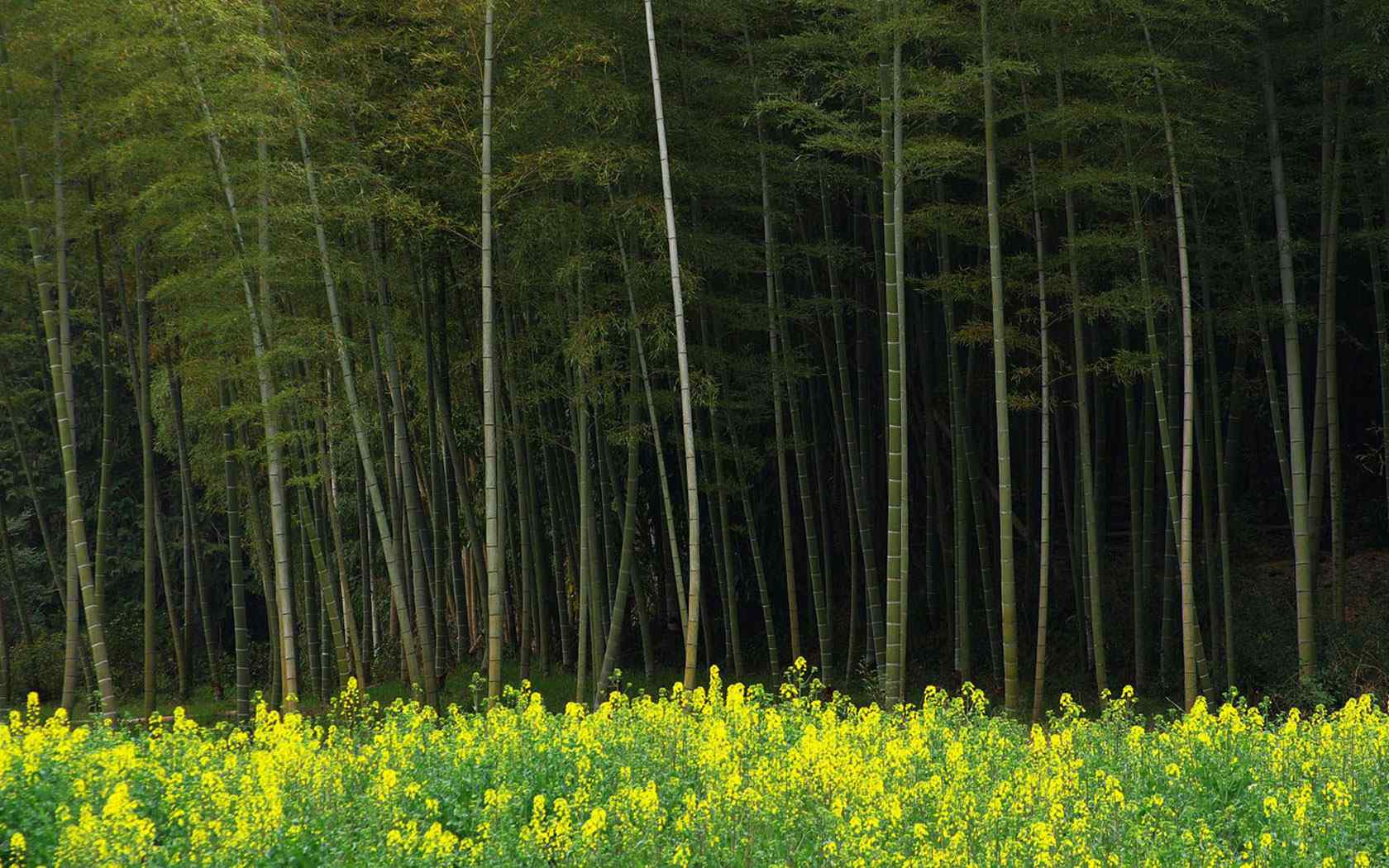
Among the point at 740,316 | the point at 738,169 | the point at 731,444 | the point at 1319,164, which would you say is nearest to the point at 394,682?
the point at 731,444

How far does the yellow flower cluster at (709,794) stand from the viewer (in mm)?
4215

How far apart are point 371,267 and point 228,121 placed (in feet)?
7.10

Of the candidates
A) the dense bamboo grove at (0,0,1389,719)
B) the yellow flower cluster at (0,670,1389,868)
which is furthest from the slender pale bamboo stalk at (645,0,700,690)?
the yellow flower cluster at (0,670,1389,868)

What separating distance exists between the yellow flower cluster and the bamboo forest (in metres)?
0.03

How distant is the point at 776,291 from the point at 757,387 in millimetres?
934

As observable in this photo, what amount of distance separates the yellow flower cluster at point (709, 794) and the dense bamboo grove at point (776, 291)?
255cm

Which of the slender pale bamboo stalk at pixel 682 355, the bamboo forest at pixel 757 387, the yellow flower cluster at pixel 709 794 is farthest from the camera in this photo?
the slender pale bamboo stalk at pixel 682 355

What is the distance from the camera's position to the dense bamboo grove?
917cm

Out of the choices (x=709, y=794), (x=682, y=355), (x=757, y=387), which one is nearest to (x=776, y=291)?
(x=757, y=387)

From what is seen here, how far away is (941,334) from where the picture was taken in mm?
13273

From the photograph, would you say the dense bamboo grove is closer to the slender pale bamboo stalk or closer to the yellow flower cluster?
the slender pale bamboo stalk

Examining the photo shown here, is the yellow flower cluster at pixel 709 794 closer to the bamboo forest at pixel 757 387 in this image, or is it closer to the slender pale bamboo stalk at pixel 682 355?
the bamboo forest at pixel 757 387

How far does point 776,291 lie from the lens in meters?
11.8

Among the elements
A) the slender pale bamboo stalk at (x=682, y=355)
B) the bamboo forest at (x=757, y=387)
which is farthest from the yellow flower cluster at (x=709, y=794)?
the slender pale bamboo stalk at (x=682, y=355)
